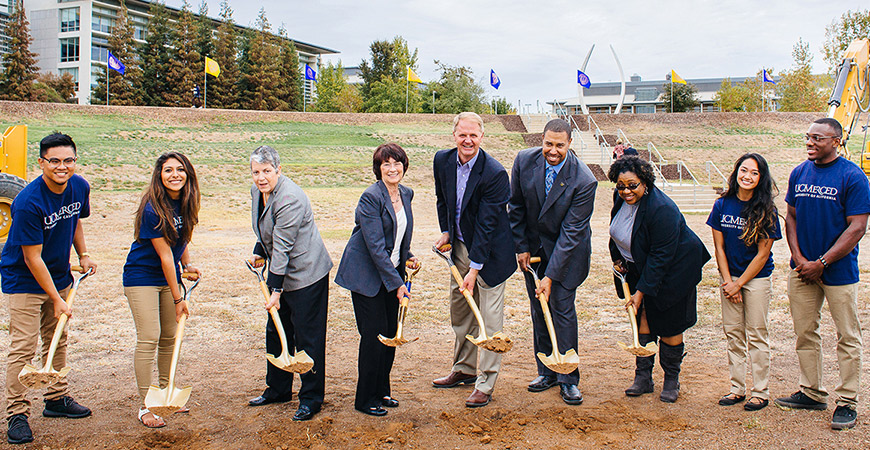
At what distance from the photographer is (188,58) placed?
46.2 meters

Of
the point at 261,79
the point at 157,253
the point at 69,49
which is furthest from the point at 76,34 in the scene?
the point at 157,253

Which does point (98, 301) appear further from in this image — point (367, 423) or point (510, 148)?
point (510, 148)

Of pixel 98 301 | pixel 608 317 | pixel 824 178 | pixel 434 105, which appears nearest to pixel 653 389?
pixel 824 178

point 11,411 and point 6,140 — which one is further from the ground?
point 6,140

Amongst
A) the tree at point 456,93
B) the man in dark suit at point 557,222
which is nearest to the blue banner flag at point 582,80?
the tree at point 456,93

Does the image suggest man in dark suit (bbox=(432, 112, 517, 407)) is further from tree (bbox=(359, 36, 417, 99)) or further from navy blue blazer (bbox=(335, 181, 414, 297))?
tree (bbox=(359, 36, 417, 99))

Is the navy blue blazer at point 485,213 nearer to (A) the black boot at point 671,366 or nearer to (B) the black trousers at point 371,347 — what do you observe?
(B) the black trousers at point 371,347

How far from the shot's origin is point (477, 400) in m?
4.64

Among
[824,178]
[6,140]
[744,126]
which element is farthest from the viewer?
[744,126]

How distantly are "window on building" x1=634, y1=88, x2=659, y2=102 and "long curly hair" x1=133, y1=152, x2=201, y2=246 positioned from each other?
85.3 metres

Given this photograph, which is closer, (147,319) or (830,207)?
(147,319)

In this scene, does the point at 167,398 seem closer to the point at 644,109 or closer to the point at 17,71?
the point at 17,71

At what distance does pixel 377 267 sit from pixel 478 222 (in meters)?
0.83

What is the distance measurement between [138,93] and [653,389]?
1843 inches
